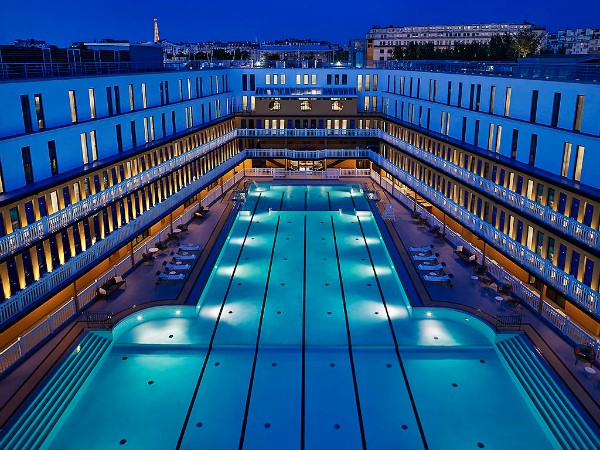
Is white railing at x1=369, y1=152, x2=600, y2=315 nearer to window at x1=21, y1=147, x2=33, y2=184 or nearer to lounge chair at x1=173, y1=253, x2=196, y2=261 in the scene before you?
lounge chair at x1=173, y1=253, x2=196, y2=261

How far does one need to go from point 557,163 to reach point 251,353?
15408 mm

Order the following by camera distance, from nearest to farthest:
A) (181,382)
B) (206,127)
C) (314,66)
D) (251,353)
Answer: (181,382) → (251,353) → (206,127) → (314,66)

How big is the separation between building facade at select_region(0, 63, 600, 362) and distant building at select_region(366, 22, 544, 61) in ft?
472

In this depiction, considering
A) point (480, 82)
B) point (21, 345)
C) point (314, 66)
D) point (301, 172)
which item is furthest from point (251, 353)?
point (314, 66)

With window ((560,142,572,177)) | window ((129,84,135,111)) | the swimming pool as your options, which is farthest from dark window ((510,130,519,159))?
window ((129,84,135,111))

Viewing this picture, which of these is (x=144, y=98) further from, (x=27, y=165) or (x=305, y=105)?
(x=305, y=105)

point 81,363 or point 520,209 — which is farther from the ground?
point 520,209

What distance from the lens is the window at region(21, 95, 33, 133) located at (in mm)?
20969

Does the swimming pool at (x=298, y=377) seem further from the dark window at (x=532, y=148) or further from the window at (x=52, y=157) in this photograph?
the dark window at (x=532, y=148)

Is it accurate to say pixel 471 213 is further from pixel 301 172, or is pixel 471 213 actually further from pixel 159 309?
pixel 301 172

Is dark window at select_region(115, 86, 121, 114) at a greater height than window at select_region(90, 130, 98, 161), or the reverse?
dark window at select_region(115, 86, 121, 114)

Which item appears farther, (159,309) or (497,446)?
(159,309)

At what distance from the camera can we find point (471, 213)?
28.3 m

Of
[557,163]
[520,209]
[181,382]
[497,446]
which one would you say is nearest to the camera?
[497,446]
